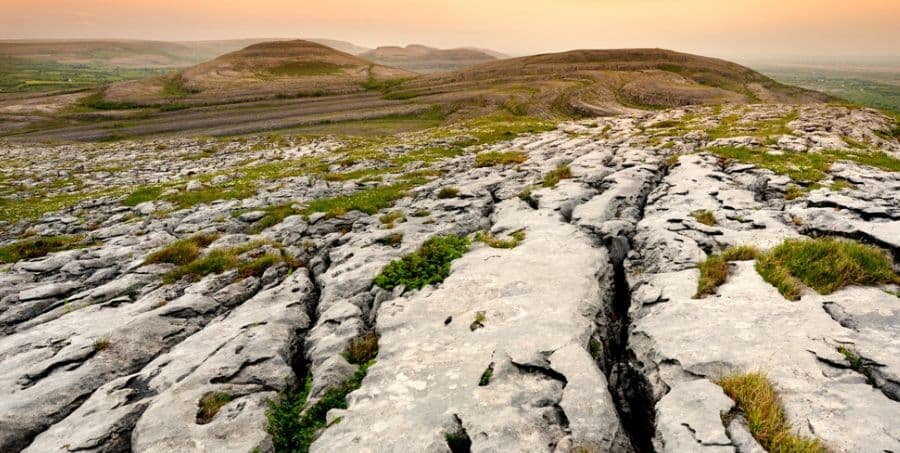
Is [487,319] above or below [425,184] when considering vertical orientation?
below

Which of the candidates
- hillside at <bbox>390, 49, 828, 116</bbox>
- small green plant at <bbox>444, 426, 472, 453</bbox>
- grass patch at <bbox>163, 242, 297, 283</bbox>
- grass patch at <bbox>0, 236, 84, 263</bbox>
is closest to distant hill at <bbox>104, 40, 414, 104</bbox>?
hillside at <bbox>390, 49, 828, 116</bbox>

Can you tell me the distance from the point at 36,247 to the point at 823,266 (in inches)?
1250

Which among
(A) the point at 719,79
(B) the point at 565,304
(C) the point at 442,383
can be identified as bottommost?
(C) the point at 442,383

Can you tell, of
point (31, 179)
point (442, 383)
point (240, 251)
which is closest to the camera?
point (442, 383)

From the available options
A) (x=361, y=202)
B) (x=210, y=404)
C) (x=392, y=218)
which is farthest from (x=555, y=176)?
(x=210, y=404)

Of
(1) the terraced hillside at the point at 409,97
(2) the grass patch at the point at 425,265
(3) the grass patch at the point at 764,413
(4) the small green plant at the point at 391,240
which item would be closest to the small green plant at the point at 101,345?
(2) the grass patch at the point at 425,265

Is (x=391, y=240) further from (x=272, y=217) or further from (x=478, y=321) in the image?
(x=272, y=217)

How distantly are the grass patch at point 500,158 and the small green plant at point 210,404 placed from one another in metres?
25.3

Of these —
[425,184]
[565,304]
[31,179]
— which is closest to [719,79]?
[425,184]

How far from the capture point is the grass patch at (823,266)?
1034cm

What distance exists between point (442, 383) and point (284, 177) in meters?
28.4

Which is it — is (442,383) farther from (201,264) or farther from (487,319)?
(201,264)

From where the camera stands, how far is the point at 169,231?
21.7 m

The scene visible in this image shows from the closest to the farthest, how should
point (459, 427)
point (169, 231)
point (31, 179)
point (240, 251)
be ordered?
point (459, 427), point (240, 251), point (169, 231), point (31, 179)
